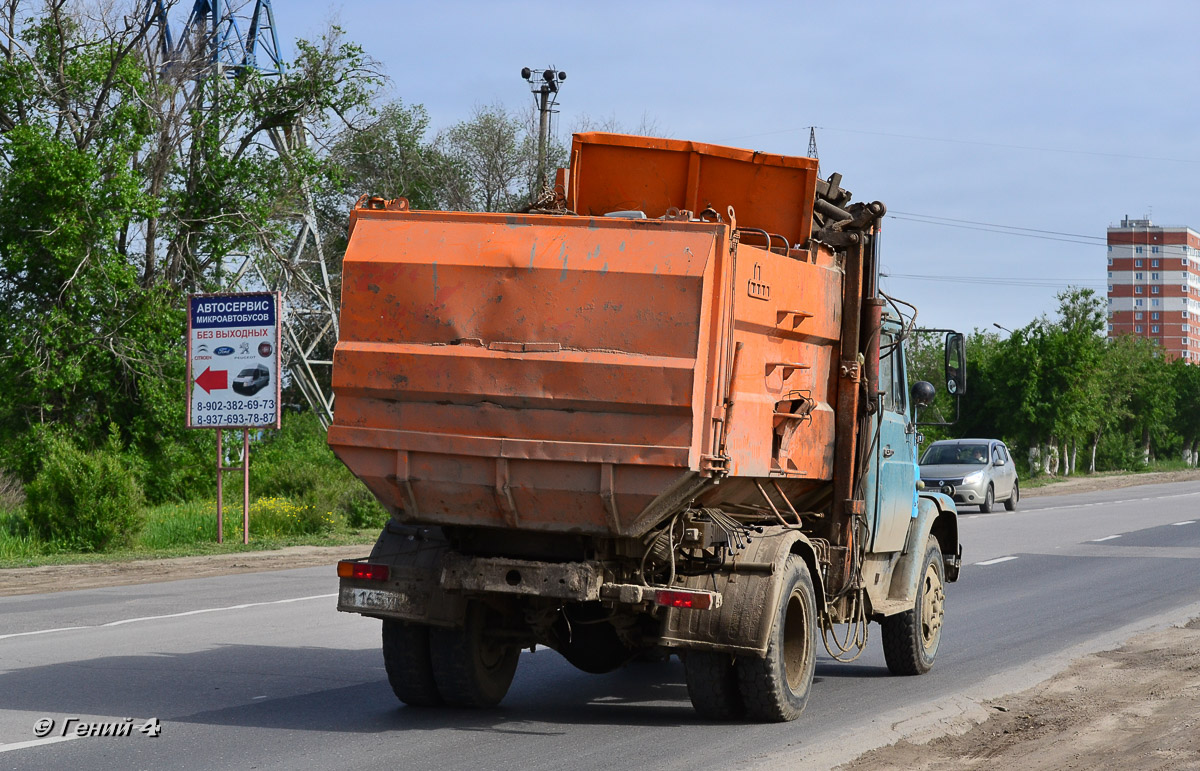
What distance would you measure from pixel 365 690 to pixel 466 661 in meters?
1.25

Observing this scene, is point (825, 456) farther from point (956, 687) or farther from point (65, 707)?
point (65, 707)

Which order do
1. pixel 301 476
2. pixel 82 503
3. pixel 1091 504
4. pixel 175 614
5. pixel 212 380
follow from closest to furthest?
pixel 175 614 < pixel 82 503 < pixel 212 380 < pixel 301 476 < pixel 1091 504

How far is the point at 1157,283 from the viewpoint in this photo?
17362 centimetres

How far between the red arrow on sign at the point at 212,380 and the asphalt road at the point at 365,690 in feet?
22.8

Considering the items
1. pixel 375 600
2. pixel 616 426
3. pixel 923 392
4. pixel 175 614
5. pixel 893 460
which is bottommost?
pixel 175 614

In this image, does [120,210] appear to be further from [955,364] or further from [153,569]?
[955,364]

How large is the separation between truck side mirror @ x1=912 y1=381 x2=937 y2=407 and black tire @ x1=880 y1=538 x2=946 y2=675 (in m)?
1.21

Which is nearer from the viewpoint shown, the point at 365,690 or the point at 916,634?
the point at 365,690

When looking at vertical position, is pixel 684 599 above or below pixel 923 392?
below

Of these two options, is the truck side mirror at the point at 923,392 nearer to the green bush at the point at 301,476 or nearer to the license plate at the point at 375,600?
the license plate at the point at 375,600

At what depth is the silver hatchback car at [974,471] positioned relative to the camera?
32.8m

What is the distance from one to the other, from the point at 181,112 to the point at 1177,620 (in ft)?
83.1

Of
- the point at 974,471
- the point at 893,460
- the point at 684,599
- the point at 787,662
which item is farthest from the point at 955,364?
the point at 974,471

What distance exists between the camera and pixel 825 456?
8602 mm
